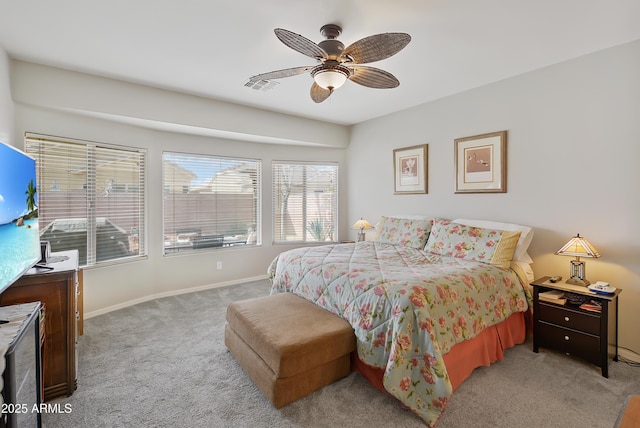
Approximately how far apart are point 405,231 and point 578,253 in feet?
5.40

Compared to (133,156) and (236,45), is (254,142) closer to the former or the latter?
(133,156)

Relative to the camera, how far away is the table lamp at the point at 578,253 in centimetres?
237

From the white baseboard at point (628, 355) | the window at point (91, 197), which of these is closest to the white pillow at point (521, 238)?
the white baseboard at point (628, 355)

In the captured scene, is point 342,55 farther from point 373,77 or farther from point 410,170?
point 410,170

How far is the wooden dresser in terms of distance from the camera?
1868mm

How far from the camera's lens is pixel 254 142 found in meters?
4.64

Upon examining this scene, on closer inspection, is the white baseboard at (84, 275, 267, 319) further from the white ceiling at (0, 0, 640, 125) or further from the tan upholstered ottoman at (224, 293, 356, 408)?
the white ceiling at (0, 0, 640, 125)

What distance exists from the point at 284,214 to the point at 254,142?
1263mm

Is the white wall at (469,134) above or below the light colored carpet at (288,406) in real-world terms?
above

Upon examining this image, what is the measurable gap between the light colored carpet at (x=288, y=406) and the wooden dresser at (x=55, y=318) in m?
0.13

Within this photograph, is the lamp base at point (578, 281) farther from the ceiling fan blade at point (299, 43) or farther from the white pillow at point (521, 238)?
the ceiling fan blade at point (299, 43)

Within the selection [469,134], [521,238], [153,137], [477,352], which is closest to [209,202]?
[153,137]

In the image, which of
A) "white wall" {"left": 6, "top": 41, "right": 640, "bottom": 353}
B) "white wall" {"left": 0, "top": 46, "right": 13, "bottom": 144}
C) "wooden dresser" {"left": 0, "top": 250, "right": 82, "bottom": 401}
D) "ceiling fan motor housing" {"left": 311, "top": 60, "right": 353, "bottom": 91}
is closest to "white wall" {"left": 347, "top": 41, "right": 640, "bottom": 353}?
"white wall" {"left": 6, "top": 41, "right": 640, "bottom": 353}

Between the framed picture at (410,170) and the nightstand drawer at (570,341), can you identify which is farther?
the framed picture at (410,170)
